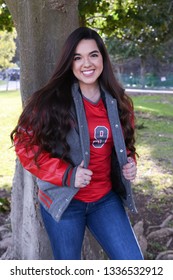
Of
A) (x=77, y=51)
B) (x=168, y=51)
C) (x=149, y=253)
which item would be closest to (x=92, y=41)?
(x=77, y=51)

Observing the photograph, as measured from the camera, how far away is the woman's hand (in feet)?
7.36

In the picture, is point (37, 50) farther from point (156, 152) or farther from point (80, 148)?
point (156, 152)

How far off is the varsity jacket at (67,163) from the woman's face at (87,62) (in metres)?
0.08

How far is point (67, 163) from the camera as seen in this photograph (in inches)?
91.7

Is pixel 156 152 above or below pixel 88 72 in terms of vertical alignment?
below

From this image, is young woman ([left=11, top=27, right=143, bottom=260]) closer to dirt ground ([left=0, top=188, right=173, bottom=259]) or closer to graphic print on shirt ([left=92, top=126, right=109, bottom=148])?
graphic print on shirt ([left=92, top=126, right=109, bottom=148])

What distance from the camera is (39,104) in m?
2.32

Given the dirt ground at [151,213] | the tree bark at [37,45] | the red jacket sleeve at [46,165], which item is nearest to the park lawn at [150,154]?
the dirt ground at [151,213]

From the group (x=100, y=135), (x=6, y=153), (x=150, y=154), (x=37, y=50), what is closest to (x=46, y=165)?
(x=100, y=135)

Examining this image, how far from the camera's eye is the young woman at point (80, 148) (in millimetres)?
2297

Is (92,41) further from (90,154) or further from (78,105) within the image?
(90,154)

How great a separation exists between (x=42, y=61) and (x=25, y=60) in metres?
0.16

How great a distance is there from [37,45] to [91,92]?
790 mm

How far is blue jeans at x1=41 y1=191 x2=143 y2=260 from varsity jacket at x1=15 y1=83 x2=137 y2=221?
0.10m
